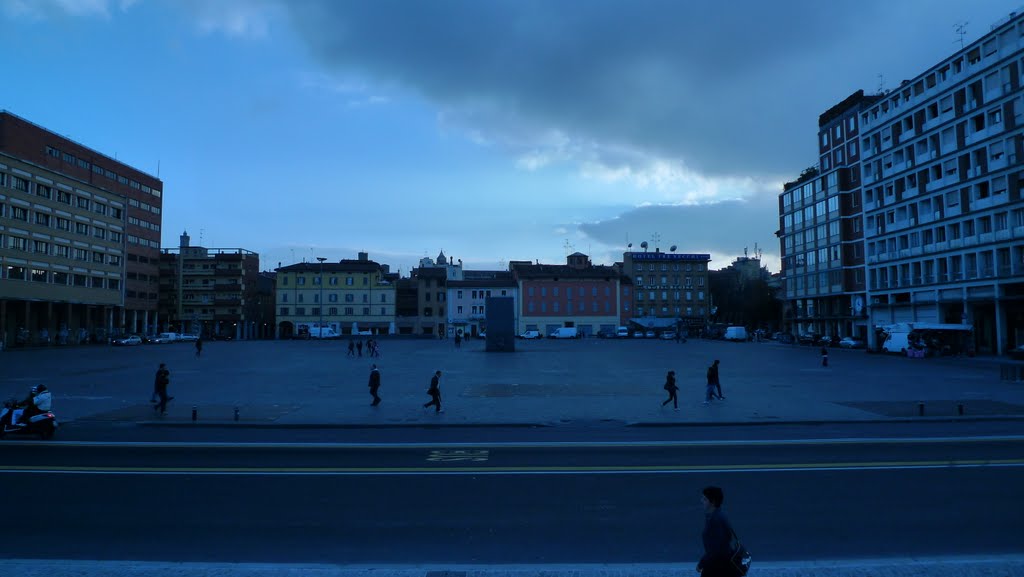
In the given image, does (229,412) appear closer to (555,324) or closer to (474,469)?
(474,469)

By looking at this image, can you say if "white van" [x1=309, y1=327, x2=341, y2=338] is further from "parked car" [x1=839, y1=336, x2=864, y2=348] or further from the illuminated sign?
"parked car" [x1=839, y1=336, x2=864, y2=348]

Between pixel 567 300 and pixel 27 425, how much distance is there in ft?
342

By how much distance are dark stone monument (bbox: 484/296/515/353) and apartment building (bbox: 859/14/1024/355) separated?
4165 centimetres

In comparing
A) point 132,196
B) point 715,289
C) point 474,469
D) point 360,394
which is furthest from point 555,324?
point 474,469

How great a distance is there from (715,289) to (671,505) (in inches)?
5911

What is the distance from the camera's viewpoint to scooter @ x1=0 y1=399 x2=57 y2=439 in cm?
1575

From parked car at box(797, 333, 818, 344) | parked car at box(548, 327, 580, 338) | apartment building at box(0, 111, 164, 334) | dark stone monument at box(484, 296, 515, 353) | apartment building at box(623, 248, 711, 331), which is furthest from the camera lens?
apartment building at box(623, 248, 711, 331)

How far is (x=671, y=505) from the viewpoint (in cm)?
934

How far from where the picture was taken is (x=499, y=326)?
209ft

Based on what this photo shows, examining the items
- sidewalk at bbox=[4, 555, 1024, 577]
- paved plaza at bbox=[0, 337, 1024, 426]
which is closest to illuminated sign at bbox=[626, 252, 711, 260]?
paved plaza at bbox=[0, 337, 1024, 426]

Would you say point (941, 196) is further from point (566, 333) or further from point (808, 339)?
point (566, 333)

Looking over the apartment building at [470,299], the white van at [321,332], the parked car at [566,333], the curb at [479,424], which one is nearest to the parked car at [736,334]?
the parked car at [566,333]

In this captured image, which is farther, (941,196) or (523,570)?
(941,196)

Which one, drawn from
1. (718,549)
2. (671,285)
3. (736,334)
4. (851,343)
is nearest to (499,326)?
(851,343)
